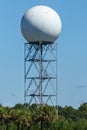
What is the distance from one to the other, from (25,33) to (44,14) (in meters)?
3.57

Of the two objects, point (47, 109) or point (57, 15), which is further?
point (57, 15)

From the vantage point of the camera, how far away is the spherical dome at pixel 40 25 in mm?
93562

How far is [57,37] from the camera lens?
96438 millimetres

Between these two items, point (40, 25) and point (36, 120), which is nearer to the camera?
point (36, 120)

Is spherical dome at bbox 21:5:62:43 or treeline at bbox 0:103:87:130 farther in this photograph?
spherical dome at bbox 21:5:62:43

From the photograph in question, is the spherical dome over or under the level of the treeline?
over

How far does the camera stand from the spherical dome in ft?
307

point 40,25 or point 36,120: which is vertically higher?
point 40,25

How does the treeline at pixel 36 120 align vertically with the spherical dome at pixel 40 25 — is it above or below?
below

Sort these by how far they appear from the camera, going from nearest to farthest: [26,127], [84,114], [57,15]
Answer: [26,127], [57,15], [84,114]

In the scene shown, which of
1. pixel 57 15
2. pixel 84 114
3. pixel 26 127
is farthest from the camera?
pixel 84 114

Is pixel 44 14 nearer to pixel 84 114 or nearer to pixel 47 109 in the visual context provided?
pixel 47 109

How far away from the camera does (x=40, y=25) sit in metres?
93.6

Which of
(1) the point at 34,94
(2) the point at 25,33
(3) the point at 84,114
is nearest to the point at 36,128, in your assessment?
(1) the point at 34,94
